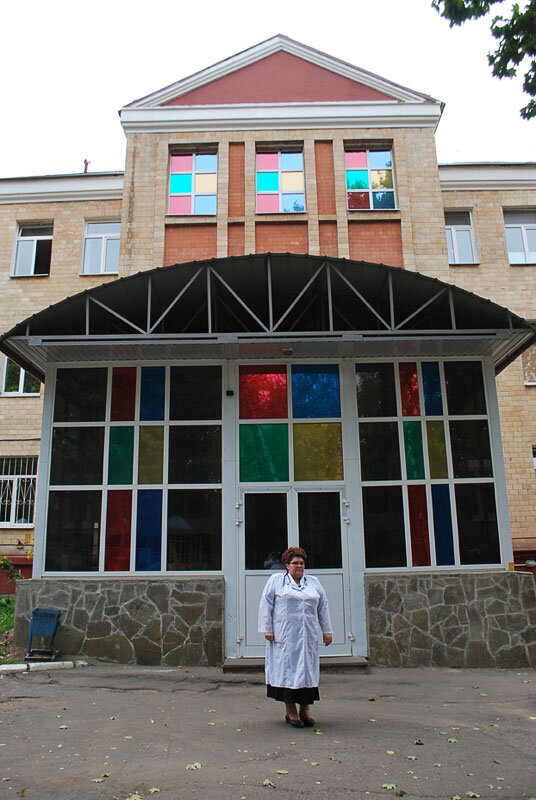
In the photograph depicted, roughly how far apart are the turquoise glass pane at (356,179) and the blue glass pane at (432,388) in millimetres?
6996

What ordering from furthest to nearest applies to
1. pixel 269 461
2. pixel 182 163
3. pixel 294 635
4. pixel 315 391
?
pixel 182 163 < pixel 315 391 < pixel 269 461 < pixel 294 635

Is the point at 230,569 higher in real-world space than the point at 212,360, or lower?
lower

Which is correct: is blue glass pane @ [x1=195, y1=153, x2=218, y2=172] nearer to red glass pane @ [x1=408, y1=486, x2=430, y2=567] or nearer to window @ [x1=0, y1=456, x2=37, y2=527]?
window @ [x1=0, y1=456, x2=37, y2=527]

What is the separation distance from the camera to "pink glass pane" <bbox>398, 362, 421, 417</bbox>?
959cm

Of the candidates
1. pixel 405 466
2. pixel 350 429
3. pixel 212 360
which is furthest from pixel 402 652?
pixel 212 360

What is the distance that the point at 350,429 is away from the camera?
9.48 m

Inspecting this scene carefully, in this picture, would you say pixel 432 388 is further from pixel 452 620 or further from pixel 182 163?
pixel 182 163

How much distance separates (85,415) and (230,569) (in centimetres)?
328

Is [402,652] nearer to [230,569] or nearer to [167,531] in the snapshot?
[230,569]

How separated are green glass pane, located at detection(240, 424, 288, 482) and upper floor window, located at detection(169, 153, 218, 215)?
7.42 m

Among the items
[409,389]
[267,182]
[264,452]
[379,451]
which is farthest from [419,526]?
[267,182]

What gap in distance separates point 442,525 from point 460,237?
11775mm

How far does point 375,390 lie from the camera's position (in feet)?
31.7

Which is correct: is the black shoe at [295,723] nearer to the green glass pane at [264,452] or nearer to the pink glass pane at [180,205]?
the green glass pane at [264,452]
